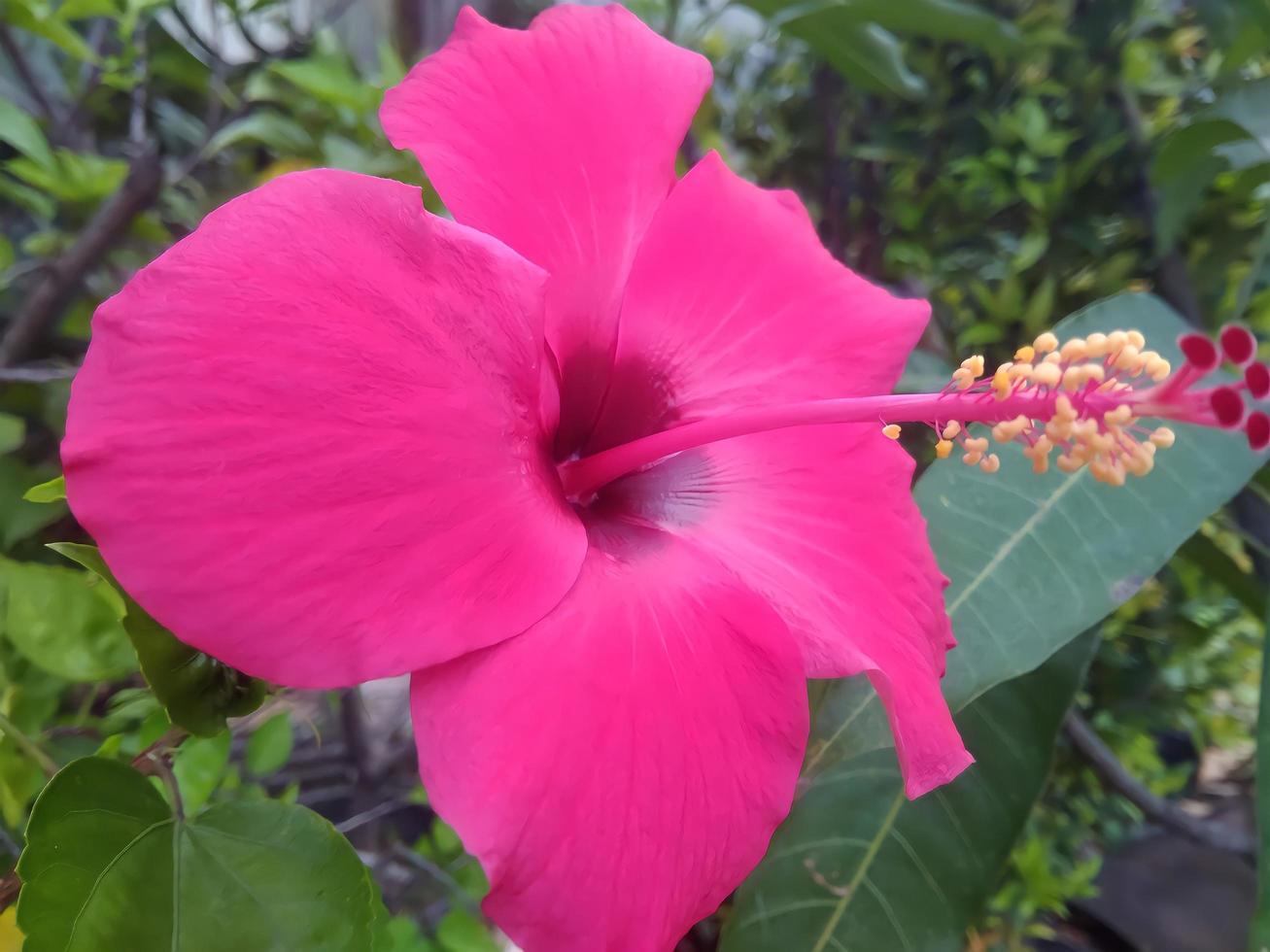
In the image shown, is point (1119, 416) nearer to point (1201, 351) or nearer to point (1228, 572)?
point (1201, 351)

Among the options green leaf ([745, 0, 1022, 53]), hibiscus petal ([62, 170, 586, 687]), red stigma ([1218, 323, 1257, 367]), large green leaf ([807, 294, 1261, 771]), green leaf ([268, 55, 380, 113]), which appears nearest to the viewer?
hibiscus petal ([62, 170, 586, 687])

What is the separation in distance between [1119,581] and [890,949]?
32 cm

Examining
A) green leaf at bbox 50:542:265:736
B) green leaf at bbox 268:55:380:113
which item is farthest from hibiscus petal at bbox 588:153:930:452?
green leaf at bbox 268:55:380:113

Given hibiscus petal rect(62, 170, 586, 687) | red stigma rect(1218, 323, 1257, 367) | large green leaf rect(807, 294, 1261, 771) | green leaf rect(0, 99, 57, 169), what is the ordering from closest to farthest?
hibiscus petal rect(62, 170, 586, 687) → red stigma rect(1218, 323, 1257, 367) → large green leaf rect(807, 294, 1261, 771) → green leaf rect(0, 99, 57, 169)

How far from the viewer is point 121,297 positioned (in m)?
0.28

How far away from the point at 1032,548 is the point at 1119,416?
27cm

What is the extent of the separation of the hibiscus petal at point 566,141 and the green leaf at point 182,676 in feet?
0.71

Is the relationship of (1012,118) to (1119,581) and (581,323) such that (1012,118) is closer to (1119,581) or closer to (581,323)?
(1119,581)

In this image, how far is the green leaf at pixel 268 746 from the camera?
0.59 meters

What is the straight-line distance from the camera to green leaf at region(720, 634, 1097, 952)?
20.6 inches

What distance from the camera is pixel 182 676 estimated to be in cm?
34

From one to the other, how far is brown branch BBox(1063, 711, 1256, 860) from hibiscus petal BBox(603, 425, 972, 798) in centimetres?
61

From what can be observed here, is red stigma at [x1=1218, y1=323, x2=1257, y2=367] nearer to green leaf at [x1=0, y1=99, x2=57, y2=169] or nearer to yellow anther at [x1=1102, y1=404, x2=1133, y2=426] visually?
yellow anther at [x1=1102, y1=404, x2=1133, y2=426]

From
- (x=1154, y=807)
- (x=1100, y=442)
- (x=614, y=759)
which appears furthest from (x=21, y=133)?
(x=1154, y=807)
